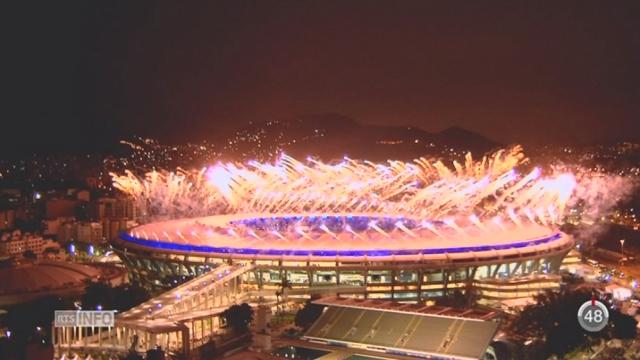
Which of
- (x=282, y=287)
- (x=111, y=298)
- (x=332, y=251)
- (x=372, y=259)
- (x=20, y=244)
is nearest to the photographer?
(x=111, y=298)

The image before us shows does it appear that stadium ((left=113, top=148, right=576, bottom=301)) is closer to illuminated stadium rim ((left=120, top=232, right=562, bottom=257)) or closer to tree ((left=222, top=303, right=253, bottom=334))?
illuminated stadium rim ((left=120, top=232, right=562, bottom=257))

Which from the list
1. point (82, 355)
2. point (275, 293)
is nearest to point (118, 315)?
point (82, 355)

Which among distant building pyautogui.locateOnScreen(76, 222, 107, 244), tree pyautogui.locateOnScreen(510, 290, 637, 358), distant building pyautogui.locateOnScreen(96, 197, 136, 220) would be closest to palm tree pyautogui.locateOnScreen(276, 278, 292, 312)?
tree pyautogui.locateOnScreen(510, 290, 637, 358)

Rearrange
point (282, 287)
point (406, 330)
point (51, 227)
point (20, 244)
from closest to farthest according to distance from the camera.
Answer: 1. point (406, 330)
2. point (282, 287)
3. point (20, 244)
4. point (51, 227)

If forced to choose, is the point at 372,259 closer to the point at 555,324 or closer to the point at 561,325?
the point at 555,324

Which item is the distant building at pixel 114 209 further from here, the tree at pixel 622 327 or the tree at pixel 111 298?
the tree at pixel 622 327

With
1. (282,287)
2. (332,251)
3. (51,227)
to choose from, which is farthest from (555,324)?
(51,227)

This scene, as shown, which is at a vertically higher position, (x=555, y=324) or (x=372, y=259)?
Result: (x=372, y=259)

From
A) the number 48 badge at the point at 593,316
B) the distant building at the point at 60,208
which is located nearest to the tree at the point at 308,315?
the number 48 badge at the point at 593,316
